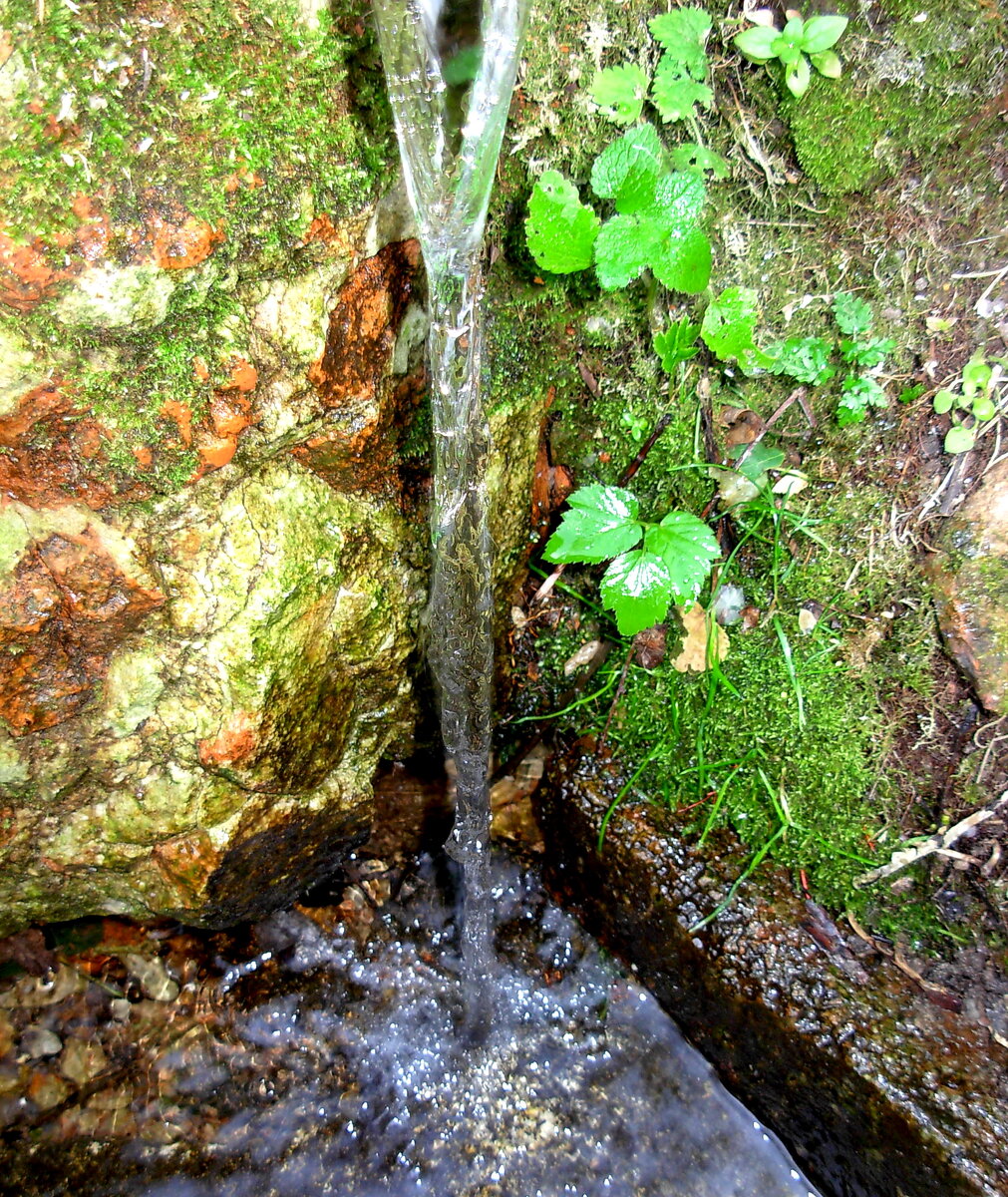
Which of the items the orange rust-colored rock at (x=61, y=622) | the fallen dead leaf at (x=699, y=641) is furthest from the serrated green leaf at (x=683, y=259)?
the orange rust-colored rock at (x=61, y=622)

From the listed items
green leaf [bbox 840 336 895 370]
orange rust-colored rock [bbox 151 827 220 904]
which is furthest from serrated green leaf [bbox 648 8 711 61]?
orange rust-colored rock [bbox 151 827 220 904]

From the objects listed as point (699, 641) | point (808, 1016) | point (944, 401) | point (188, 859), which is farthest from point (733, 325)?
point (188, 859)

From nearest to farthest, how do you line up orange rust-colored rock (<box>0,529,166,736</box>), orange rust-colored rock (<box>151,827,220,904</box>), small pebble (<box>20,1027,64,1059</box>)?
orange rust-colored rock (<box>0,529,166,736</box>) → orange rust-colored rock (<box>151,827,220,904</box>) → small pebble (<box>20,1027,64,1059</box>)

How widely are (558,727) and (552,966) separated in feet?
2.56

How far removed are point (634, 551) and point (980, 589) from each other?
0.92m

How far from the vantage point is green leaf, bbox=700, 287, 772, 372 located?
6.48 feet

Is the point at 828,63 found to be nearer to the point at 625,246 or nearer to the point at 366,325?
the point at 625,246

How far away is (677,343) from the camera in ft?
6.85

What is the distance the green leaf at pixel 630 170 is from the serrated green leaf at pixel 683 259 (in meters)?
0.11

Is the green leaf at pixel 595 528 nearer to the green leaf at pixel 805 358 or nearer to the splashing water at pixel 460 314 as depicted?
the splashing water at pixel 460 314

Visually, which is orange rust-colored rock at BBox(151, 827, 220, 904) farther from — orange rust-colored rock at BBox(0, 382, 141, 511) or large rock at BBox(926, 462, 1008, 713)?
large rock at BBox(926, 462, 1008, 713)

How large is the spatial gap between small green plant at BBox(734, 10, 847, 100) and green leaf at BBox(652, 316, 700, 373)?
609 millimetres

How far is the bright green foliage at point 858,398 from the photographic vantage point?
201 cm

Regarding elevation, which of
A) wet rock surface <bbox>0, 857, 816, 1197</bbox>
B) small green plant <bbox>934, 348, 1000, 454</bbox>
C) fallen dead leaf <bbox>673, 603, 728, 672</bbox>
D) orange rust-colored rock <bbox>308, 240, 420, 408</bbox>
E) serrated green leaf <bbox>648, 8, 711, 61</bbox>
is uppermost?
serrated green leaf <bbox>648, 8, 711, 61</bbox>
